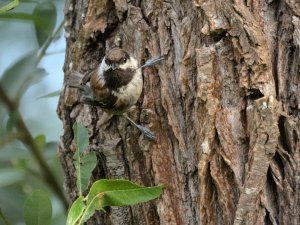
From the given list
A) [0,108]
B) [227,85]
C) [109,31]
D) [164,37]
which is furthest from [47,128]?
[227,85]

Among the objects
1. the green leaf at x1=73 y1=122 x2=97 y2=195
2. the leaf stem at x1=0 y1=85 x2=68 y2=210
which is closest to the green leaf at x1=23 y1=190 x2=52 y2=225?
the green leaf at x1=73 y1=122 x2=97 y2=195

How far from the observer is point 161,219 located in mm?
2557

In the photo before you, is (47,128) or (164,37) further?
(47,128)

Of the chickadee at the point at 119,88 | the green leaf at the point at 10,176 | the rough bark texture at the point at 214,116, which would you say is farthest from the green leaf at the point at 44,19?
the green leaf at the point at 10,176

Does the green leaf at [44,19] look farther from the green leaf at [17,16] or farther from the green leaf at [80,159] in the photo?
the green leaf at [80,159]

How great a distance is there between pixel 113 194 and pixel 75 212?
0.50 ft

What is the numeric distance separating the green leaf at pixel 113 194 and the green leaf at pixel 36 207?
0.26 metres

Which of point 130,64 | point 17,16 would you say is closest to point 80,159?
point 130,64

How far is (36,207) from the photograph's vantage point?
2.47 meters

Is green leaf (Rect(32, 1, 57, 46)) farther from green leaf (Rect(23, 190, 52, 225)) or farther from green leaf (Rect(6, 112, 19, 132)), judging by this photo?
green leaf (Rect(23, 190, 52, 225))

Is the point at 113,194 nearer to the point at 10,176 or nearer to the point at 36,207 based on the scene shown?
the point at 36,207

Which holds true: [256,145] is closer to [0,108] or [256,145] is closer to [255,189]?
[255,189]

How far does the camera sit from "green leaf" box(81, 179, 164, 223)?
2.26m

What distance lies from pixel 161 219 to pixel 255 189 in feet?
1.29
